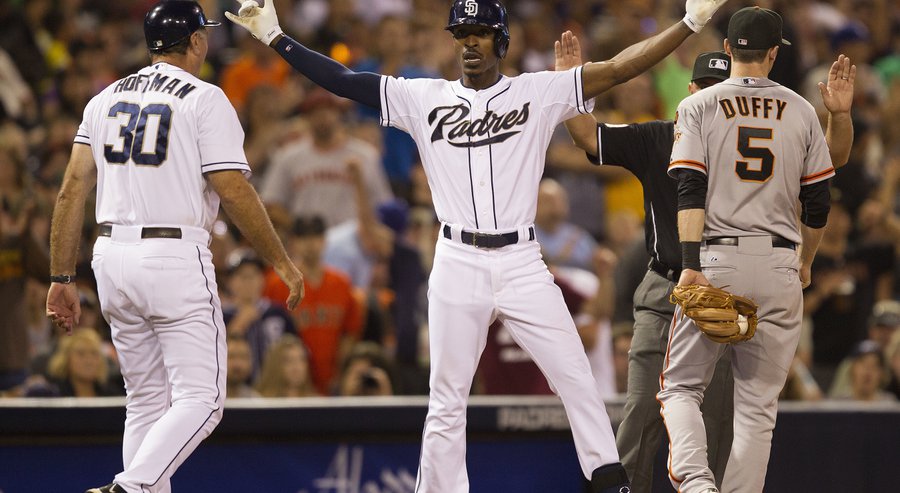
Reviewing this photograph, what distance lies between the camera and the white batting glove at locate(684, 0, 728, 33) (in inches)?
222

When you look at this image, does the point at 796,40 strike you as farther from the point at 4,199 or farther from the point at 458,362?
the point at 458,362

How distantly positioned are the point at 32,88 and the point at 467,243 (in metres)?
7.62

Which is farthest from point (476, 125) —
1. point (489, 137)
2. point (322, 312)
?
point (322, 312)

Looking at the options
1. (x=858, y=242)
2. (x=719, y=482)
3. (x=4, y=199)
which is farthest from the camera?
(x=858, y=242)

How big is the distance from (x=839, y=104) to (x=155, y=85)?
2927 mm

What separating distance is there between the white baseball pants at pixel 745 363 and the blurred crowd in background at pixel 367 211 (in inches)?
112

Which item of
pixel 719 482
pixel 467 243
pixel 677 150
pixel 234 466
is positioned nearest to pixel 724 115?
pixel 677 150

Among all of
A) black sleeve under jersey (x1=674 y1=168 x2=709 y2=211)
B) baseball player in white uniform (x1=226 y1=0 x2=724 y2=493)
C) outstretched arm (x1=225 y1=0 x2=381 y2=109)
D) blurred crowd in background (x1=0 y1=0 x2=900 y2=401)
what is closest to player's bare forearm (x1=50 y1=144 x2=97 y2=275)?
outstretched arm (x1=225 y1=0 x2=381 y2=109)

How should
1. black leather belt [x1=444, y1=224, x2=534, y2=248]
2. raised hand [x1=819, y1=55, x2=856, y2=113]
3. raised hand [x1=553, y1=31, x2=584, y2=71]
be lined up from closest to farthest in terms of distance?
black leather belt [x1=444, y1=224, x2=534, y2=248] → raised hand [x1=819, y1=55, x2=856, y2=113] → raised hand [x1=553, y1=31, x2=584, y2=71]

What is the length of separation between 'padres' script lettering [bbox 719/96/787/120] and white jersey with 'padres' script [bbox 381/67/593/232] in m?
0.60

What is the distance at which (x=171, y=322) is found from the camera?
214 inches

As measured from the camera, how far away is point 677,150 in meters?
5.52

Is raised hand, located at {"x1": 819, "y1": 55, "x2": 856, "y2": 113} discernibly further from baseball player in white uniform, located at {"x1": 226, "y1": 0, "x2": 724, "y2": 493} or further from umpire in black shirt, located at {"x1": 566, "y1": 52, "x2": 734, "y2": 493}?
baseball player in white uniform, located at {"x1": 226, "y1": 0, "x2": 724, "y2": 493}

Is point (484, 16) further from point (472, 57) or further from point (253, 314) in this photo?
point (253, 314)
